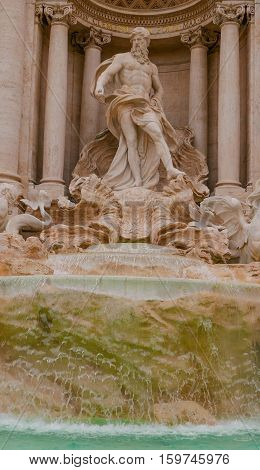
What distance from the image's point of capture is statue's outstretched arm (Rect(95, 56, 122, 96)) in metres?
12.8

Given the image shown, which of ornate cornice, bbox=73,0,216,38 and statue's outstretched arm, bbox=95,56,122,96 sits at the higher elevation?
Result: ornate cornice, bbox=73,0,216,38

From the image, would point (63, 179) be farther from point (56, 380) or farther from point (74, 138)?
point (56, 380)

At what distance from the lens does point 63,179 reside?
13961 millimetres

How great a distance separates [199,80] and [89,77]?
223 centimetres

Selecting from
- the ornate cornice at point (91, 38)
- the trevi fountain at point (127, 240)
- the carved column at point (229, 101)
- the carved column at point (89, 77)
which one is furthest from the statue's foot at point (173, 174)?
the ornate cornice at point (91, 38)

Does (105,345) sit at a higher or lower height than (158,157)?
lower

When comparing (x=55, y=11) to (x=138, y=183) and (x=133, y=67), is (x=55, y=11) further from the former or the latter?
(x=138, y=183)

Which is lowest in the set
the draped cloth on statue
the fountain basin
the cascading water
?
the cascading water

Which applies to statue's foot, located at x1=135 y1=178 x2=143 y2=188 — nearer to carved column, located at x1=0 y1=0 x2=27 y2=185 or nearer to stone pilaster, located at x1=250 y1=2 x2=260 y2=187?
stone pilaster, located at x1=250 y1=2 x2=260 y2=187

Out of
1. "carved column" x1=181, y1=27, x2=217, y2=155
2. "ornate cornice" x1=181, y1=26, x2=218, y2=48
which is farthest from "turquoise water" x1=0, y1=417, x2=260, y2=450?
"ornate cornice" x1=181, y1=26, x2=218, y2=48

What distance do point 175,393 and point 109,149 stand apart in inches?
303

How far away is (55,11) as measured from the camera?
1393cm
